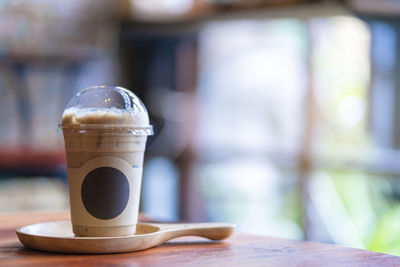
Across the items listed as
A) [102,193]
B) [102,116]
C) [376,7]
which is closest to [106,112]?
[102,116]

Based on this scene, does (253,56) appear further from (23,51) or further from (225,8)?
(23,51)

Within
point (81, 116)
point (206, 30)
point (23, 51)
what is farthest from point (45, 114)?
point (81, 116)

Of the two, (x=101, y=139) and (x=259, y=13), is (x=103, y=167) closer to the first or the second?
(x=101, y=139)

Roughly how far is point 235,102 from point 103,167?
2961mm

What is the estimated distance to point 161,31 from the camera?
12.7 feet

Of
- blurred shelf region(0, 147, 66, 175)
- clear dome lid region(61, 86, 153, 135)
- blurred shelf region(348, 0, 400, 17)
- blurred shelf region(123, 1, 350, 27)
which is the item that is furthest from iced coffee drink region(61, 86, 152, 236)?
blurred shelf region(0, 147, 66, 175)

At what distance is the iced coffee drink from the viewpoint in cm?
90

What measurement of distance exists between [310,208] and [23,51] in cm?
212

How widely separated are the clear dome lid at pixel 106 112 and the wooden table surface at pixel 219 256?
194 mm

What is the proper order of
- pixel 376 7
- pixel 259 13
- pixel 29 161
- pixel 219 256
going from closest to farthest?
pixel 219 256 → pixel 376 7 → pixel 259 13 → pixel 29 161

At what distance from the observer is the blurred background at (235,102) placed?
330 centimetres

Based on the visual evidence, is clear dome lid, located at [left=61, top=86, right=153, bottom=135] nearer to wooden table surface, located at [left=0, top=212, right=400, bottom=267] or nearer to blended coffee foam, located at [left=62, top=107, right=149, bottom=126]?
blended coffee foam, located at [left=62, top=107, right=149, bottom=126]

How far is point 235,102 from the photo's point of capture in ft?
12.6

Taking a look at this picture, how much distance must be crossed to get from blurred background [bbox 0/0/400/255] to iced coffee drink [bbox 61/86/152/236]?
7.42 ft
